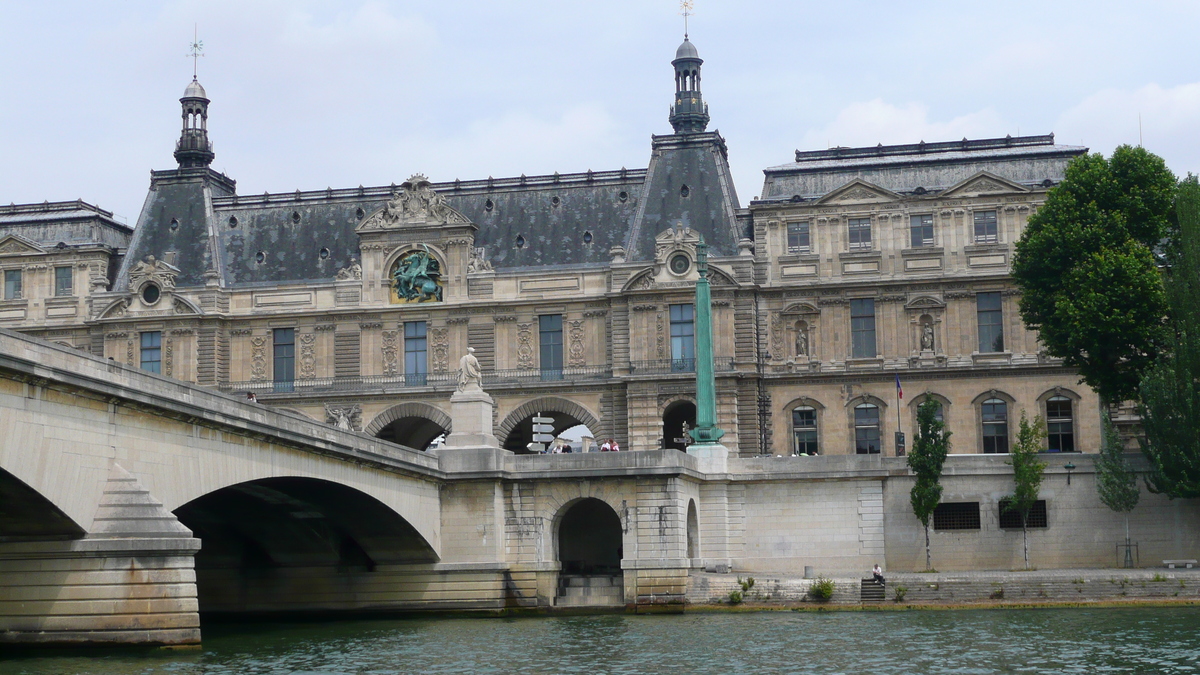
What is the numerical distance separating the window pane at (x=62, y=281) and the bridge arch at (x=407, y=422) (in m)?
16.9

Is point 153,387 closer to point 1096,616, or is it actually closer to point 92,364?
point 92,364

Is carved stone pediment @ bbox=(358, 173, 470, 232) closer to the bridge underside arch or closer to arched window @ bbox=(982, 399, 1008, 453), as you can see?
arched window @ bbox=(982, 399, 1008, 453)

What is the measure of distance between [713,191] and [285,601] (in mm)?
30492

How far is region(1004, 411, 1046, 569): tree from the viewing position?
59.9 metres

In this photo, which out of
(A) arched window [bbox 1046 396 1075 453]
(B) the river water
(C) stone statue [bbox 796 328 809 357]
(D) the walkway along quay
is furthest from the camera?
(C) stone statue [bbox 796 328 809 357]

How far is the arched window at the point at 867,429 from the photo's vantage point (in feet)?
236

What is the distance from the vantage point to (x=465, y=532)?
54.6m

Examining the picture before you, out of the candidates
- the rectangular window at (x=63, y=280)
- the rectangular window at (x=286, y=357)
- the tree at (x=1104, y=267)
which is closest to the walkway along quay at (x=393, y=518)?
the tree at (x=1104, y=267)

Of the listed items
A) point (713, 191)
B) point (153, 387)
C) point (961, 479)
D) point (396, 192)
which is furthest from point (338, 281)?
point (153, 387)

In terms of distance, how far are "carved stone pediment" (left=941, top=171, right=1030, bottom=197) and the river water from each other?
1002 inches

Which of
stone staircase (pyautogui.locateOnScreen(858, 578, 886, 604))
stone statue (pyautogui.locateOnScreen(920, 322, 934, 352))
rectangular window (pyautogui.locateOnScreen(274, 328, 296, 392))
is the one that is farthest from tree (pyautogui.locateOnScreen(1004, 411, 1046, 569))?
rectangular window (pyautogui.locateOnScreen(274, 328, 296, 392))

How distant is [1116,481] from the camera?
195 ft

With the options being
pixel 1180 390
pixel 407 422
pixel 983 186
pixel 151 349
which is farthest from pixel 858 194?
pixel 151 349

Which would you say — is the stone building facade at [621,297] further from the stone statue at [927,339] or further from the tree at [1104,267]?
the tree at [1104,267]
